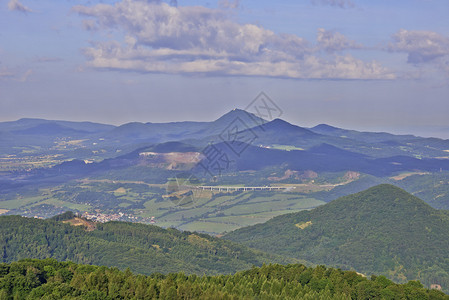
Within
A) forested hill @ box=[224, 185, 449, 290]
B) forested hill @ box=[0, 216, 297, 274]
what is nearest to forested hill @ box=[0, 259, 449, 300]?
forested hill @ box=[0, 216, 297, 274]

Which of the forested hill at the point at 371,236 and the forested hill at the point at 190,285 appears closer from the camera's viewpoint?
the forested hill at the point at 190,285

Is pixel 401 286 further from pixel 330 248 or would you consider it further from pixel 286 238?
pixel 286 238

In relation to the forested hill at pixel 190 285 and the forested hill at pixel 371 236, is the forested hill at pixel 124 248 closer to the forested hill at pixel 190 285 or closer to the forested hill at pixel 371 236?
the forested hill at pixel 371 236

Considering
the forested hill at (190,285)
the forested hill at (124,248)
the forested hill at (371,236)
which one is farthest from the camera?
the forested hill at (371,236)

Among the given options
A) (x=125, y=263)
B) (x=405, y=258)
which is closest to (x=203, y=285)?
(x=125, y=263)

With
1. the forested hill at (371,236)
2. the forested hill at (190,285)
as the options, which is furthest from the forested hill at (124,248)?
the forested hill at (190,285)

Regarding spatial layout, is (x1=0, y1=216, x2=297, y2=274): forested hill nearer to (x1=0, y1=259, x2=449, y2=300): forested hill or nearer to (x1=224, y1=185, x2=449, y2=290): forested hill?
(x1=224, y1=185, x2=449, y2=290): forested hill

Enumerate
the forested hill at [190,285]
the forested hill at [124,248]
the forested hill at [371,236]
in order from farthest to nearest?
the forested hill at [371,236] → the forested hill at [124,248] → the forested hill at [190,285]
